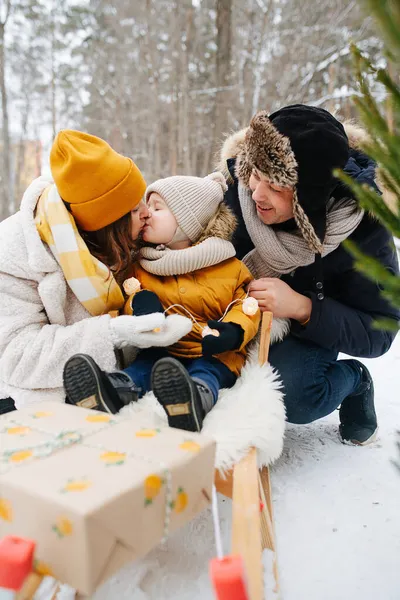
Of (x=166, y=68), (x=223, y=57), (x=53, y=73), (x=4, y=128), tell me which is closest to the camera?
(x=223, y=57)

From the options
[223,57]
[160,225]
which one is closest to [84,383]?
[160,225]

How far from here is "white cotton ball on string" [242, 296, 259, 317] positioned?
1.55 m

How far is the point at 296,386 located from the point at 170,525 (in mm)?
896

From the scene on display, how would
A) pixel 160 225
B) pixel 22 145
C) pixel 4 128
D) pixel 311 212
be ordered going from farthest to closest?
1. pixel 22 145
2. pixel 4 128
3. pixel 160 225
4. pixel 311 212

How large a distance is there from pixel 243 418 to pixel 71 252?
26.3 inches

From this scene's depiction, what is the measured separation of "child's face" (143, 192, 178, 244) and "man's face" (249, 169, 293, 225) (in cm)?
29

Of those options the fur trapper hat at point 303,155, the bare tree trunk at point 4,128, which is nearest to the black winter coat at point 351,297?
the fur trapper hat at point 303,155

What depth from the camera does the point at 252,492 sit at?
3.14 ft

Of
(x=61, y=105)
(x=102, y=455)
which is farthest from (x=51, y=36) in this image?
(x=102, y=455)

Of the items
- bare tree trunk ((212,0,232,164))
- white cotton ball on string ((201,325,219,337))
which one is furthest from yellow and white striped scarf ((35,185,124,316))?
bare tree trunk ((212,0,232,164))

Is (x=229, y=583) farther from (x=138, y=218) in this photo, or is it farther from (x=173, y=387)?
(x=138, y=218)

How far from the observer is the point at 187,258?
1601 mm

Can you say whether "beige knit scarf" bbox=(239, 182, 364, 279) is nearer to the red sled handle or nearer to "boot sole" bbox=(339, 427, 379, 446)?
"boot sole" bbox=(339, 427, 379, 446)

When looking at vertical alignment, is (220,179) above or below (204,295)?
above
